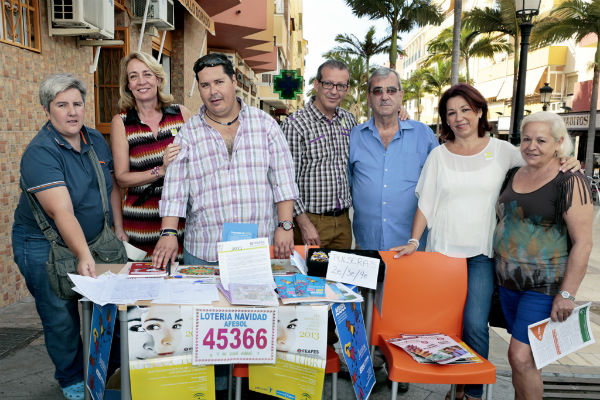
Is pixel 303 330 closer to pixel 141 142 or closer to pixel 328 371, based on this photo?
pixel 328 371

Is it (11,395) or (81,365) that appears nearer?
(81,365)

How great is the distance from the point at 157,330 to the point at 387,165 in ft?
6.39

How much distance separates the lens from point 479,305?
289 cm

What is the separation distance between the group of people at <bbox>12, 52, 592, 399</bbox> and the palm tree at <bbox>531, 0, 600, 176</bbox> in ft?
57.7

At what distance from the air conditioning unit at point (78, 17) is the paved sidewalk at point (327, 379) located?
294 centimetres

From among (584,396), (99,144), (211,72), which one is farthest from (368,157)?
(584,396)

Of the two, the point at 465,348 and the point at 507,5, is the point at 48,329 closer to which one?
the point at 465,348

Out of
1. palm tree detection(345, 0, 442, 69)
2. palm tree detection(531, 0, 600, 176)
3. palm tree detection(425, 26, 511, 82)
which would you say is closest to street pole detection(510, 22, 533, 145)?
palm tree detection(531, 0, 600, 176)

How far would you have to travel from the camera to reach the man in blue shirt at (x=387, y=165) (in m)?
3.35

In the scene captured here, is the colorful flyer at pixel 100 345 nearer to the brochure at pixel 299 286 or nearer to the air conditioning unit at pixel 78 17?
the brochure at pixel 299 286

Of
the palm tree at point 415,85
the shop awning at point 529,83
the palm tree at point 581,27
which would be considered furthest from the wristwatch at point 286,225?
the palm tree at point 415,85

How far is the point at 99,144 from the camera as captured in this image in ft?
9.91

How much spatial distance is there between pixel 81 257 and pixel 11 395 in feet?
4.48

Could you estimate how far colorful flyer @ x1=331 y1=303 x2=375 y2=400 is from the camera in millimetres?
2266
